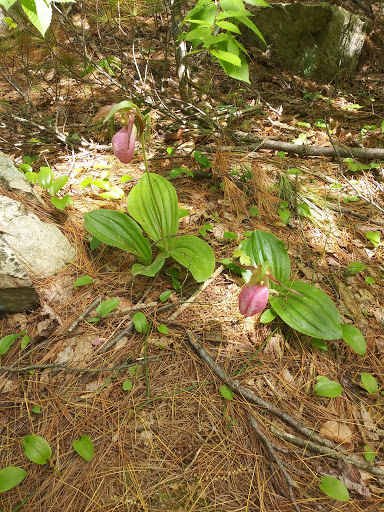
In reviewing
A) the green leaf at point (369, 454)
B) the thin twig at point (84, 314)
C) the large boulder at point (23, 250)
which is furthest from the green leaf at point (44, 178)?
the green leaf at point (369, 454)

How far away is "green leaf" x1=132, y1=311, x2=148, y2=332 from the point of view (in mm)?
1778

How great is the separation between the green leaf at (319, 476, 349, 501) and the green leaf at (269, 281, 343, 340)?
2.01ft

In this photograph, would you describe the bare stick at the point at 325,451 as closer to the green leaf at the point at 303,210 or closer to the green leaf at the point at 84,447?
the green leaf at the point at 84,447

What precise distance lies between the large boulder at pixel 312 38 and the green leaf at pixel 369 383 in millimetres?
4123

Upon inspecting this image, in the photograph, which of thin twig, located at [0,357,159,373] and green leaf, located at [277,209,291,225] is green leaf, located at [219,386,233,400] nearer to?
thin twig, located at [0,357,159,373]

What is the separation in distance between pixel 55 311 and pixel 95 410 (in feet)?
2.19

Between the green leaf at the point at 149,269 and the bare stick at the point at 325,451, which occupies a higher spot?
the green leaf at the point at 149,269

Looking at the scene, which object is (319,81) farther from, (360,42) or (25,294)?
(25,294)

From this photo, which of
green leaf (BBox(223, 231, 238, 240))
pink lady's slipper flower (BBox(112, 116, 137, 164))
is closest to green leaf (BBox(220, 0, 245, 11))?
pink lady's slipper flower (BBox(112, 116, 137, 164))

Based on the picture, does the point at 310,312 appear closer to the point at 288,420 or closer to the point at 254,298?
the point at 254,298

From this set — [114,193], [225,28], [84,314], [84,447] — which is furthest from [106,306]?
[225,28]

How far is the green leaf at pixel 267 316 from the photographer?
182cm

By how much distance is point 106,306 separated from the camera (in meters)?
1.88

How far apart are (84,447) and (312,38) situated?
542 cm
